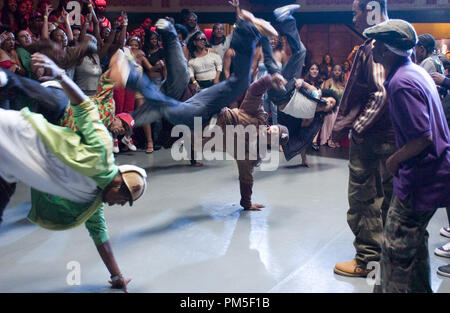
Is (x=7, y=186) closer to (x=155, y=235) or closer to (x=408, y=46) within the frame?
(x=155, y=235)

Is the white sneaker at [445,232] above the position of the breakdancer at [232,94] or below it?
below

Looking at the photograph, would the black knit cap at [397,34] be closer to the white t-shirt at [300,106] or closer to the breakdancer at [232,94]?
the breakdancer at [232,94]

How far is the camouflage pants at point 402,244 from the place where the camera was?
237 centimetres

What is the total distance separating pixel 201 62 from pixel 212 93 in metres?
2.76

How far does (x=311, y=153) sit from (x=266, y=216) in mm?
3016

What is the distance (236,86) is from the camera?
433 centimetres

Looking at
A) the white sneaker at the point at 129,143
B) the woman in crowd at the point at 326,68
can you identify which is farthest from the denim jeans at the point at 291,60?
the woman in crowd at the point at 326,68

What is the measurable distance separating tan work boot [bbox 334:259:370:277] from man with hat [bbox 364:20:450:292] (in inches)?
30.0

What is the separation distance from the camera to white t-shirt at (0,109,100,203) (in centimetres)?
221

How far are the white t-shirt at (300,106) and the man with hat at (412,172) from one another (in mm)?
3273

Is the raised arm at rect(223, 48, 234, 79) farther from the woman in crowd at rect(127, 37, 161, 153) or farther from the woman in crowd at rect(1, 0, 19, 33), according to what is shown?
the woman in crowd at rect(1, 0, 19, 33)

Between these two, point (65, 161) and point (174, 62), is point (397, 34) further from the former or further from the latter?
point (174, 62)

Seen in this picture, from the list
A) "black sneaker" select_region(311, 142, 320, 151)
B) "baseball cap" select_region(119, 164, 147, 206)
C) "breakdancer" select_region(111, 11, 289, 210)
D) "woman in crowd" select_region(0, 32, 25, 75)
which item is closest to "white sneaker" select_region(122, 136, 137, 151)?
"woman in crowd" select_region(0, 32, 25, 75)
